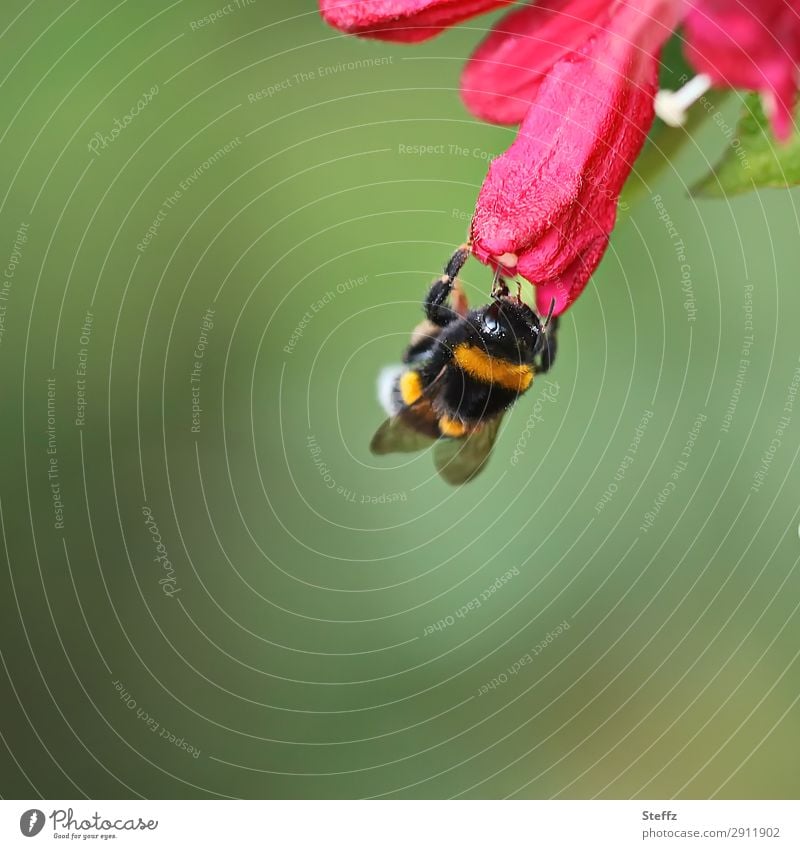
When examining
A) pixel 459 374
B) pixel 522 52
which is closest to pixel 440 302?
pixel 459 374

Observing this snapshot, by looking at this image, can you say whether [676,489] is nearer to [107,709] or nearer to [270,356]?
[270,356]

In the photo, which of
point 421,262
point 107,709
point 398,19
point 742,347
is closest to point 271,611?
point 107,709

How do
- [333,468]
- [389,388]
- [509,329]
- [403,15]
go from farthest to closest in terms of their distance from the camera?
[333,468]
[389,388]
[509,329]
[403,15]

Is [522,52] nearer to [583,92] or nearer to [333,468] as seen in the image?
[583,92]

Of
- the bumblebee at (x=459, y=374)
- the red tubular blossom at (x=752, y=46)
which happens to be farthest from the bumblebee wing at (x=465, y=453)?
the red tubular blossom at (x=752, y=46)

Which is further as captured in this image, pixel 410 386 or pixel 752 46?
pixel 410 386

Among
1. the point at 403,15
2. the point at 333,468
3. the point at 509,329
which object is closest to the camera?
the point at 403,15

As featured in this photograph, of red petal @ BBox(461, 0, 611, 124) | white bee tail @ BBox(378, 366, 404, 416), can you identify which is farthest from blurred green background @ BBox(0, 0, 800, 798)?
red petal @ BBox(461, 0, 611, 124)
